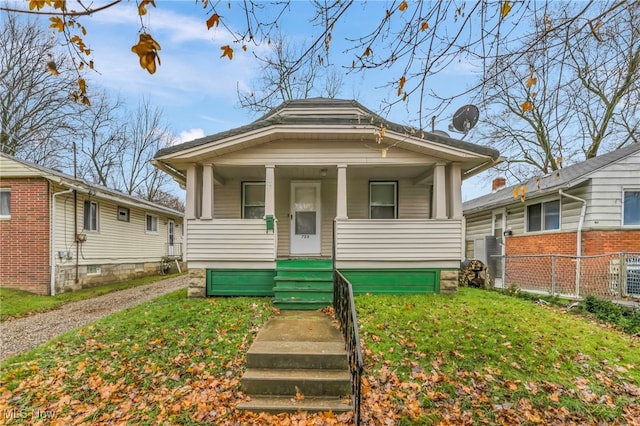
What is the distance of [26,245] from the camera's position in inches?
345

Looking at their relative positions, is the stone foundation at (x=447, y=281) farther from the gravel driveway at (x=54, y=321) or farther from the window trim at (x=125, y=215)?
the window trim at (x=125, y=215)

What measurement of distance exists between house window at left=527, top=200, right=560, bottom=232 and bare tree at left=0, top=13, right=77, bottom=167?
21090 millimetres

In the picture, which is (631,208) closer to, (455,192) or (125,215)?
(455,192)

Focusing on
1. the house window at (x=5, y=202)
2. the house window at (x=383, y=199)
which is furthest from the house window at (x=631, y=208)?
the house window at (x=5, y=202)

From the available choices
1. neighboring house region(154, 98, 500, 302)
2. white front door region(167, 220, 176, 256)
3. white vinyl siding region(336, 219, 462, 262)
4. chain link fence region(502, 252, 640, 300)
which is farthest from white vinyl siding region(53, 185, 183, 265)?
chain link fence region(502, 252, 640, 300)

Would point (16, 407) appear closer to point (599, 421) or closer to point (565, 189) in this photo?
point (599, 421)

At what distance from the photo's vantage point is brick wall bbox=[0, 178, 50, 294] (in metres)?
8.72

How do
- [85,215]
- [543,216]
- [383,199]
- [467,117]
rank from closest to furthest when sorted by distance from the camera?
[467,117] → [383,199] → [543,216] → [85,215]

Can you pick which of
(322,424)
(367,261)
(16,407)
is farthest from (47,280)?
(322,424)

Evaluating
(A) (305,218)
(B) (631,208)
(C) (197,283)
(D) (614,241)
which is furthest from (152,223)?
(B) (631,208)

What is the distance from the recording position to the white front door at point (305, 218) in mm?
8156

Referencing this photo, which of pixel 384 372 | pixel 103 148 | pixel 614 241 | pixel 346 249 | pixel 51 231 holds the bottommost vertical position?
pixel 384 372

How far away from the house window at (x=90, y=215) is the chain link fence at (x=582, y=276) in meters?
14.0

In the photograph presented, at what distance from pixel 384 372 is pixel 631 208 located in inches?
348
